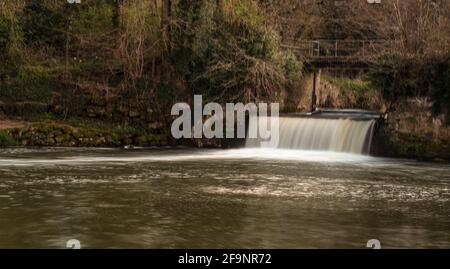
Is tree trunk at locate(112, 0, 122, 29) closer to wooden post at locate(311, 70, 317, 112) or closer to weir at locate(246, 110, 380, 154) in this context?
weir at locate(246, 110, 380, 154)

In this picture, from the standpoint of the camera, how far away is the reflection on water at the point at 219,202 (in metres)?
12.5

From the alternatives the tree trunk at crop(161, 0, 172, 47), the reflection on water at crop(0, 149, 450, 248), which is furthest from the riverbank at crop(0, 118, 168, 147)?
the tree trunk at crop(161, 0, 172, 47)

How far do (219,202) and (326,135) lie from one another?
13.2m

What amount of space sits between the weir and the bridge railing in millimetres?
5037

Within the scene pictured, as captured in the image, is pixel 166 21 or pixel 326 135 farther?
pixel 166 21

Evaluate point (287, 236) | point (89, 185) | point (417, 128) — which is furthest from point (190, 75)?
point (287, 236)

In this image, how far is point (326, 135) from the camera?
28.3 meters

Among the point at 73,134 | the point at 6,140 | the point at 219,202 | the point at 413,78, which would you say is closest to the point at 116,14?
the point at 73,134

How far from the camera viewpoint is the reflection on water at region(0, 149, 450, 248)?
12539 millimetres

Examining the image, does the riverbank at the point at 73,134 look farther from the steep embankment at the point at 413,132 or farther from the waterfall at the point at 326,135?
the steep embankment at the point at 413,132

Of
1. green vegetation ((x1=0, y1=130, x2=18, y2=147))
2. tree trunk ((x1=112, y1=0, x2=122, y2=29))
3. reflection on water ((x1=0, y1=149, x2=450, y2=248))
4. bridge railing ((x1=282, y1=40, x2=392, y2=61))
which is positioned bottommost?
reflection on water ((x1=0, y1=149, x2=450, y2=248))

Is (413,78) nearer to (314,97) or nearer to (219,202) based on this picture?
(314,97)

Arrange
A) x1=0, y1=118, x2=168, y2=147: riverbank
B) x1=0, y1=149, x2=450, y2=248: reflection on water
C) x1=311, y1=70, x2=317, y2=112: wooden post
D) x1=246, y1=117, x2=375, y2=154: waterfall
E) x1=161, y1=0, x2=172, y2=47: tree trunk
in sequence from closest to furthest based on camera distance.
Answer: x1=0, y1=149, x2=450, y2=248: reflection on water → x1=246, y1=117, x2=375, y2=154: waterfall → x1=0, y1=118, x2=168, y2=147: riverbank → x1=161, y1=0, x2=172, y2=47: tree trunk → x1=311, y1=70, x2=317, y2=112: wooden post
